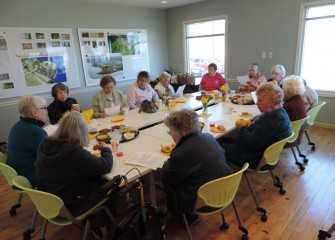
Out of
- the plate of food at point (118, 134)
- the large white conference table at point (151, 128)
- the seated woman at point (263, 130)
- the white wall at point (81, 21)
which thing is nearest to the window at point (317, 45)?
the large white conference table at point (151, 128)

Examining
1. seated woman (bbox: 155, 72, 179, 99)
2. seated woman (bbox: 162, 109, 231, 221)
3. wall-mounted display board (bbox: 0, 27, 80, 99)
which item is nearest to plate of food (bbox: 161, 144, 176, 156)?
seated woman (bbox: 162, 109, 231, 221)

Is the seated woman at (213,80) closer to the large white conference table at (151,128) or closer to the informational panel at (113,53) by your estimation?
the large white conference table at (151,128)

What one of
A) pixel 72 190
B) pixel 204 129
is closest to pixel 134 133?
pixel 204 129

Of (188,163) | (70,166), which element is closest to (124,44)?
(70,166)

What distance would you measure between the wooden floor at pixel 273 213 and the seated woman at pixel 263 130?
1.64ft

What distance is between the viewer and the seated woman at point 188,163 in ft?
4.66

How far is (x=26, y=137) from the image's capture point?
1.78 m

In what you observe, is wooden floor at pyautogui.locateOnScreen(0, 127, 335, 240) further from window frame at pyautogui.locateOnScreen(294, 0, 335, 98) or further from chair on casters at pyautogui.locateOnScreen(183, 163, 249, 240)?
window frame at pyautogui.locateOnScreen(294, 0, 335, 98)

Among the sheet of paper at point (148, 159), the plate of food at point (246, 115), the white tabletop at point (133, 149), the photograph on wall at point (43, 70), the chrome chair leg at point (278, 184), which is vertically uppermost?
the photograph on wall at point (43, 70)

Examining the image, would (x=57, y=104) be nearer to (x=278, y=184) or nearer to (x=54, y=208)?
(x=54, y=208)

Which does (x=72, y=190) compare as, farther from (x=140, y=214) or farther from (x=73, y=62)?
(x=73, y=62)

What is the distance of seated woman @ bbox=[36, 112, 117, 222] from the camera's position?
1405 millimetres

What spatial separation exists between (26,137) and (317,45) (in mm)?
4667

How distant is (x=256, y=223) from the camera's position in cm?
197
